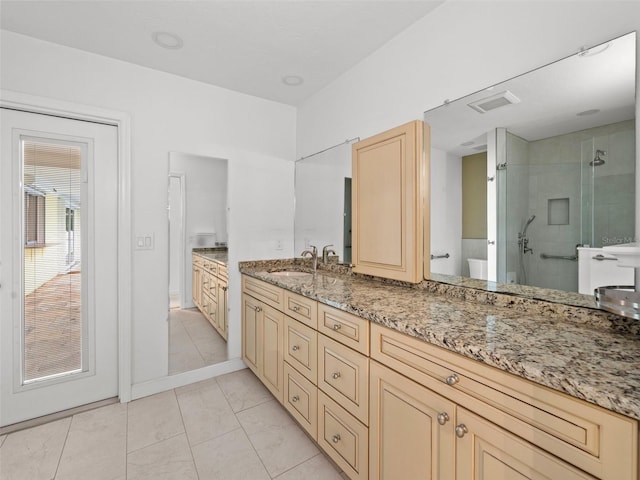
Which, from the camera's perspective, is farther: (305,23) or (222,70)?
(222,70)

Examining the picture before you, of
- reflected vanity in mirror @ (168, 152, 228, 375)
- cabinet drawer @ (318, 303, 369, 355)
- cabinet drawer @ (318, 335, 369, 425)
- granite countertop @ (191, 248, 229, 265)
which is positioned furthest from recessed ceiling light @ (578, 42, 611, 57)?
granite countertop @ (191, 248, 229, 265)

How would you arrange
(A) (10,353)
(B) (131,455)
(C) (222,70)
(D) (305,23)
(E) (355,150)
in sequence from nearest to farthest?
1. (B) (131,455)
2. (D) (305,23)
3. (A) (10,353)
4. (E) (355,150)
5. (C) (222,70)

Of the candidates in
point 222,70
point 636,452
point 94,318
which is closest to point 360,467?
point 636,452

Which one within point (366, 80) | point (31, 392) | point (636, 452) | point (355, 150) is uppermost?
point (366, 80)

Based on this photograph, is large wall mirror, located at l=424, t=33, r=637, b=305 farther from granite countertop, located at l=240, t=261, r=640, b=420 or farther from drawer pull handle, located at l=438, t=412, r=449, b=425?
drawer pull handle, located at l=438, t=412, r=449, b=425

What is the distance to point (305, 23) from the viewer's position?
1.83m

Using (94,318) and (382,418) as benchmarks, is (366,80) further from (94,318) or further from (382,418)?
(94,318)

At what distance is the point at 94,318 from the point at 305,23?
2.52 meters

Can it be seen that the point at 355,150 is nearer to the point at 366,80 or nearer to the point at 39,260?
the point at 366,80

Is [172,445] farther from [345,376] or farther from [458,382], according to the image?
[458,382]

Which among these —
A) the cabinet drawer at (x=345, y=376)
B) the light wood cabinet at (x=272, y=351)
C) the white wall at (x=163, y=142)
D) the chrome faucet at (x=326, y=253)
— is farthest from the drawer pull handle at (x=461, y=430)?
the white wall at (x=163, y=142)

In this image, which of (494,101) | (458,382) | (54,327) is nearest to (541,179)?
(494,101)

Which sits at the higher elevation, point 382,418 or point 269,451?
point 382,418

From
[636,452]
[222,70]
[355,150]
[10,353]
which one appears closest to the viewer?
[636,452]
